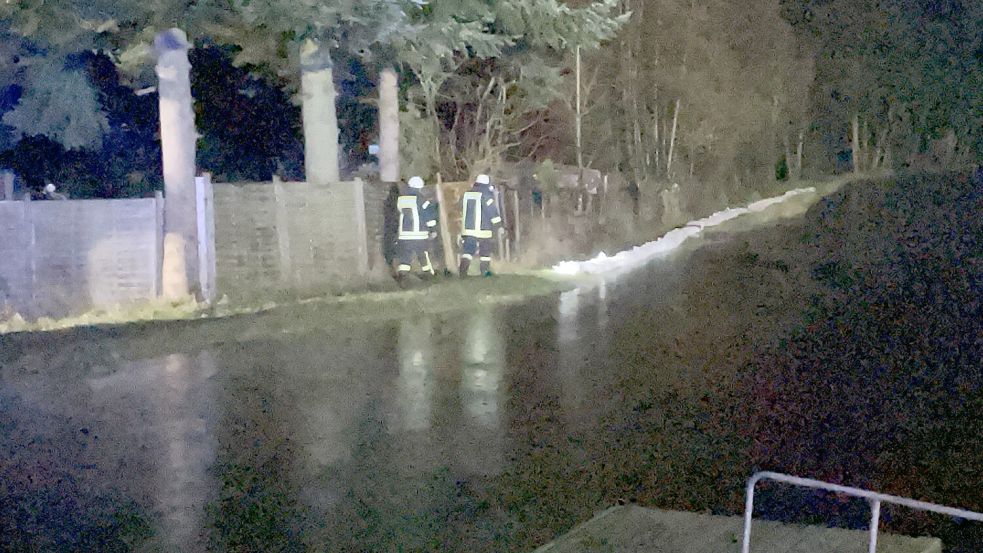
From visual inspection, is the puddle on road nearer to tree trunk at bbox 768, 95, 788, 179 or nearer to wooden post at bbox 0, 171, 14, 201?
wooden post at bbox 0, 171, 14, 201

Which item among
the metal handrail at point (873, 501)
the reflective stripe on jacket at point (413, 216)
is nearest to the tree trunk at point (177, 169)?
the reflective stripe on jacket at point (413, 216)

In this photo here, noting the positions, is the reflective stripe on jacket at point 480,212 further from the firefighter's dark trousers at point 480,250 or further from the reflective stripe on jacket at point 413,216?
the reflective stripe on jacket at point 413,216

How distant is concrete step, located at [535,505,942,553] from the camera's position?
5.43 meters

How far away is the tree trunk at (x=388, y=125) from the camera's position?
20828 millimetres

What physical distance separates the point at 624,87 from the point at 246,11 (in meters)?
20.1

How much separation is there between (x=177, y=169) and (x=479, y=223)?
16.0ft

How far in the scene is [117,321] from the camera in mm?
13242

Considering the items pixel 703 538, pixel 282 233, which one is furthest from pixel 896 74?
pixel 703 538

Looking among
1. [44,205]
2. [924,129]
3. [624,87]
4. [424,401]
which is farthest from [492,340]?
[924,129]

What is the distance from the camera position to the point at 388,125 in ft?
68.6

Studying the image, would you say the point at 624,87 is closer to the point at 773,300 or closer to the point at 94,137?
the point at 94,137

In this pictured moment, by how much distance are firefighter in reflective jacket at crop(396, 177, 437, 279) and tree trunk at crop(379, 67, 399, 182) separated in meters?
3.84

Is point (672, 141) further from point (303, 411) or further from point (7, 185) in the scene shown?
point (303, 411)

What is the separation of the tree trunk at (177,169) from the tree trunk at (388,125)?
5.80 metres
